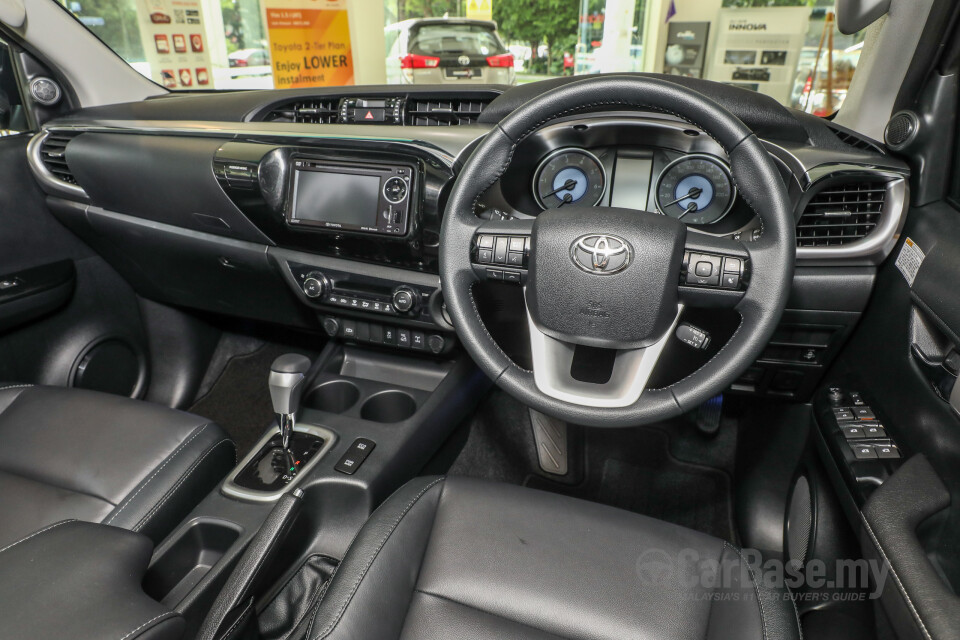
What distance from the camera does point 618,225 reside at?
89cm

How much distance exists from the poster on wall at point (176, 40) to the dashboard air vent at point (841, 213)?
112 inches

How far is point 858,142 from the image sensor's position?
1199 mm

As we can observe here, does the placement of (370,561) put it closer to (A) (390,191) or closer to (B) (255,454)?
(B) (255,454)

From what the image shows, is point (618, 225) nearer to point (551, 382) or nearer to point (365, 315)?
point (551, 382)

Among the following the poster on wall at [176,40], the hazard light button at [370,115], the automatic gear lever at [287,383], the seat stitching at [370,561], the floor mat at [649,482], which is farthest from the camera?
the poster on wall at [176,40]

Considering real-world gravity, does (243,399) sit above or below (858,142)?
below

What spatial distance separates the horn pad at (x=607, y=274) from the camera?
88 centimetres

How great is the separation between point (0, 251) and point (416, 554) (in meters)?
1.54

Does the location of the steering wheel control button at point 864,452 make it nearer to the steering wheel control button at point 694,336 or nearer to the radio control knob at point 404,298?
the steering wheel control button at point 694,336

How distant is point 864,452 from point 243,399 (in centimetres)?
184

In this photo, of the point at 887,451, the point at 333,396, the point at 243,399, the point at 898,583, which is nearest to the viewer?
the point at 898,583

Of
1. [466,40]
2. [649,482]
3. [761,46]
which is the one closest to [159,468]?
[649,482]

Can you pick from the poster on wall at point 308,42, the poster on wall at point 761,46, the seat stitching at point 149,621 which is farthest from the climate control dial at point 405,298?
the poster on wall at point 761,46

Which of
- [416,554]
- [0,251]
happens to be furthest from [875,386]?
[0,251]
